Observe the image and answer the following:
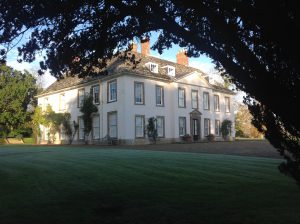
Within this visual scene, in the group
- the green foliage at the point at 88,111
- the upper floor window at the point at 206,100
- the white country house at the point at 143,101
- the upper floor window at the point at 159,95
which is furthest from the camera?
the upper floor window at the point at 206,100

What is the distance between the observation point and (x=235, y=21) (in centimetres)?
580

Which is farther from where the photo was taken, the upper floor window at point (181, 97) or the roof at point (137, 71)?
the upper floor window at point (181, 97)

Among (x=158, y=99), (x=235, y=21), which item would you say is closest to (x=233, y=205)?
(x=235, y=21)

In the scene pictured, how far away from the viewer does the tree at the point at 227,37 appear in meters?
4.91

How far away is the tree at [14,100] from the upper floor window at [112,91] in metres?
18.3

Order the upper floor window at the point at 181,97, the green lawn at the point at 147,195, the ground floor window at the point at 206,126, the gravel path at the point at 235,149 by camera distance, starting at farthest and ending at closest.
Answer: the ground floor window at the point at 206,126 < the upper floor window at the point at 181,97 < the gravel path at the point at 235,149 < the green lawn at the point at 147,195

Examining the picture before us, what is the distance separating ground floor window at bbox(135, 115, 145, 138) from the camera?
34.0 metres

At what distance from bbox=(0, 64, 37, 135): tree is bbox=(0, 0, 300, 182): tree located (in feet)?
141

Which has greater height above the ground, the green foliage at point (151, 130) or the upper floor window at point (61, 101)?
the upper floor window at point (61, 101)

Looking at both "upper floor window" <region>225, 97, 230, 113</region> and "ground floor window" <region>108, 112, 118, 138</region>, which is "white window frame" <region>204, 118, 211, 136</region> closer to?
"upper floor window" <region>225, 97, 230, 113</region>

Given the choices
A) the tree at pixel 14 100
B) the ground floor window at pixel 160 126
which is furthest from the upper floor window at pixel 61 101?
the ground floor window at pixel 160 126

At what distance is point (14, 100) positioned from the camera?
48.7 meters

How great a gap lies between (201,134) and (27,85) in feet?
80.7

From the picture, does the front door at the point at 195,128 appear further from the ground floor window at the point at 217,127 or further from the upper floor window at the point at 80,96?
the upper floor window at the point at 80,96
